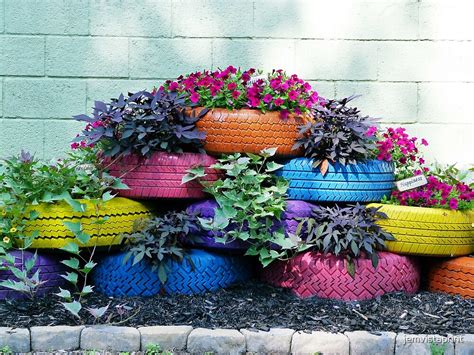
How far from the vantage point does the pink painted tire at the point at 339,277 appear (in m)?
4.57

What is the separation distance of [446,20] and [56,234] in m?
3.22

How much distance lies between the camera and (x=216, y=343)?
3.90 metres

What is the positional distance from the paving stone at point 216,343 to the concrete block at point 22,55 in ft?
8.70

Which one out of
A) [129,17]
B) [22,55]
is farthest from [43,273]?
[129,17]

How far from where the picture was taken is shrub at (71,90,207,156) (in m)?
4.66

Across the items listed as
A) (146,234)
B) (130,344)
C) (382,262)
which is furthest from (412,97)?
(130,344)

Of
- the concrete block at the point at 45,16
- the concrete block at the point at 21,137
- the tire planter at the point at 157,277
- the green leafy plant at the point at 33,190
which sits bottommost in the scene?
the tire planter at the point at 157,277

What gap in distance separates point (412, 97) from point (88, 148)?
2408 millimetres

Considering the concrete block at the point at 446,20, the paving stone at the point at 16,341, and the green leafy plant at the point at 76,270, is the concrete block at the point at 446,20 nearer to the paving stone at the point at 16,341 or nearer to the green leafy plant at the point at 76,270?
the green leafy plant at the point at 76,270

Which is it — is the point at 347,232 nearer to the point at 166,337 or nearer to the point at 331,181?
the point at 331,181

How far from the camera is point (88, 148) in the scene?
5074 mm

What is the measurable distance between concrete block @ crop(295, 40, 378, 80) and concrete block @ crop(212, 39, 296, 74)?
0.44 feet

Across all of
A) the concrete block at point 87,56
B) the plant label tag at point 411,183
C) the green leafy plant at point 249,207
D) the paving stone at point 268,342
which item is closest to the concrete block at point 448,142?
the plant label tag at point 411,183

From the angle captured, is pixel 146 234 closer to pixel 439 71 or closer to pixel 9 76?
pixel 9 76
